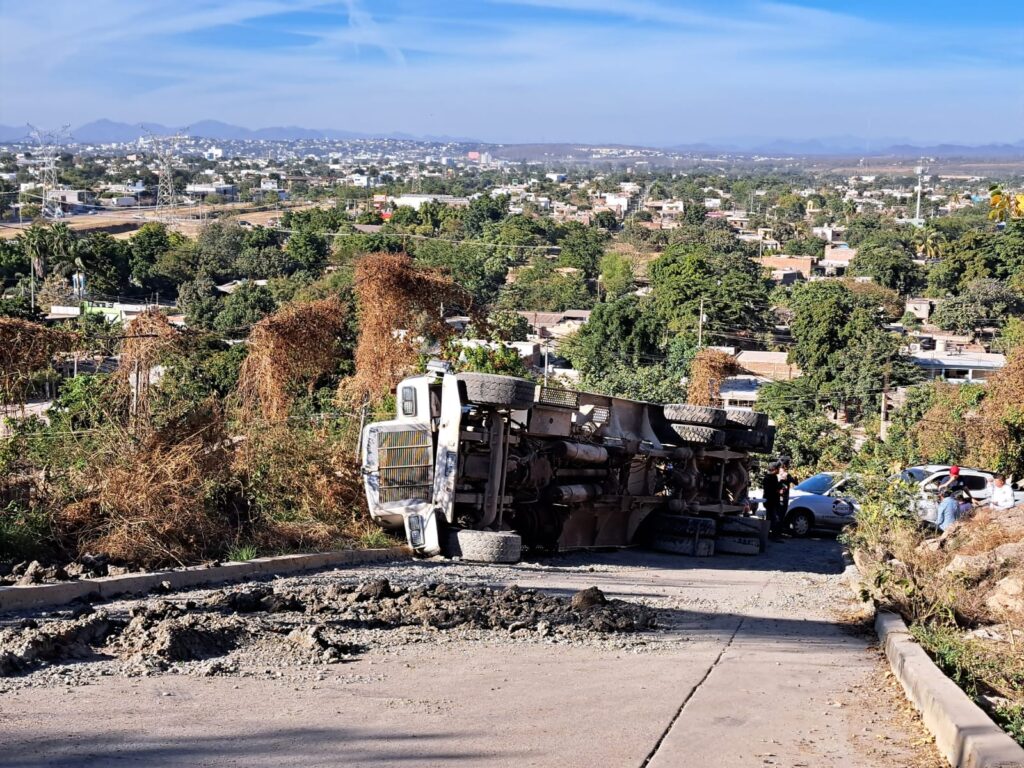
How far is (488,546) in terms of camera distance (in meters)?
13.2

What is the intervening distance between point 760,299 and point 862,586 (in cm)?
7089

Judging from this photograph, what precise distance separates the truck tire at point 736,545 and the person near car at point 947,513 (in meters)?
2.54

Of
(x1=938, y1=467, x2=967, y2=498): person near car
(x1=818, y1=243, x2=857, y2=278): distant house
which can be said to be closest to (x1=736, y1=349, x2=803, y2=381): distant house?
(x1=938, y1=467, x2=967, y2=498): person near car

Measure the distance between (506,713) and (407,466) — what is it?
286 inches

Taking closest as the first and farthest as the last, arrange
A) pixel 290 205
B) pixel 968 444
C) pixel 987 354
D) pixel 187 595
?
1. pixel 187 595
2. pixel 968 444
3. pixel 987 354
4. pixel 290 205

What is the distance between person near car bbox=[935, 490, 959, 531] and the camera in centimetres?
1750

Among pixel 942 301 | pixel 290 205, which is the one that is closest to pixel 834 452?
pixel 942 301

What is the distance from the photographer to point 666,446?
1752 centimetres

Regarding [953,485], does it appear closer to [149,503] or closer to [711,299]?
[149,503]

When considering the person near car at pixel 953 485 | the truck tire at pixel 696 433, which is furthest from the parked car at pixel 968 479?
the truck tire at pixel 696 433

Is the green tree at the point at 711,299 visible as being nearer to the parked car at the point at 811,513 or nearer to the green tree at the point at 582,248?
the green tree at the point at 582,248

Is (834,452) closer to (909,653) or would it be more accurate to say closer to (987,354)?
(909,653)

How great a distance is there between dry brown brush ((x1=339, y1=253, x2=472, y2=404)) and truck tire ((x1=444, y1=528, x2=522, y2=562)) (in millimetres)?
4393

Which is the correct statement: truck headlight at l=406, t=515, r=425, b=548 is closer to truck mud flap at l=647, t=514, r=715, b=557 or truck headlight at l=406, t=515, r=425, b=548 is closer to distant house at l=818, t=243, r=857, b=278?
truck mud flap at l=647, t=514, r=715, b=557
